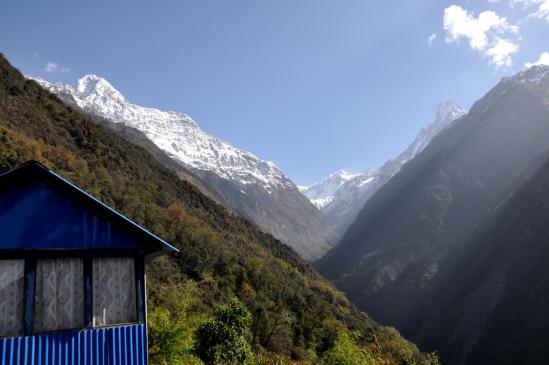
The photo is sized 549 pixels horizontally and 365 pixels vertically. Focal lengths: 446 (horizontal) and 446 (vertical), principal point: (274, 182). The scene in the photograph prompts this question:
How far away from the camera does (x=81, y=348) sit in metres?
10.6

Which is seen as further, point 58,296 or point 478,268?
point 478,268

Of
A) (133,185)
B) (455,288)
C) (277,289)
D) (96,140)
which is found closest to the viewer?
(277,289)

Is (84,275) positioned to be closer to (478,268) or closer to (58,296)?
(58,296)

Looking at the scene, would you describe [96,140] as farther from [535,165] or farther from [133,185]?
[535,165]

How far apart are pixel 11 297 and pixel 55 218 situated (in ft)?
6.74

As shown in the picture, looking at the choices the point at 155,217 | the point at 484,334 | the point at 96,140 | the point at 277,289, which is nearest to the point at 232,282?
the point at 277,289

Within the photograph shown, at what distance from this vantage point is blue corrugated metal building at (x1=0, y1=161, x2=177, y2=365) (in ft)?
33.9

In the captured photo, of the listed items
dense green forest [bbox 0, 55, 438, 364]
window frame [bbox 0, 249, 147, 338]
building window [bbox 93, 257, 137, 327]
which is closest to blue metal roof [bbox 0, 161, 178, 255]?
window frame [bbox 0, 249, 147, 338]

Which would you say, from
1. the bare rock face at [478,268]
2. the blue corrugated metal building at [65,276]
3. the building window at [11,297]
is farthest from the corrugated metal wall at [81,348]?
the bare rock face at [478,268]

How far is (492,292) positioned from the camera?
110 meters

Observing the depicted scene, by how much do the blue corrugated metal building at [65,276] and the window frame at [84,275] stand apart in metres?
0.02

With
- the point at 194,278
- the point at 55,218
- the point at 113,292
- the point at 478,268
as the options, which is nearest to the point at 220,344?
the point at 113,292

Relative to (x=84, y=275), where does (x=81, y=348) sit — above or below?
below

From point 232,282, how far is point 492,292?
231 ft
